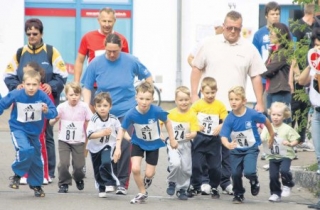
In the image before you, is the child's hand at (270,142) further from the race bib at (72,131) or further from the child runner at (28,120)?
the child runner at (28,120)

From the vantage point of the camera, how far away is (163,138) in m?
12.2

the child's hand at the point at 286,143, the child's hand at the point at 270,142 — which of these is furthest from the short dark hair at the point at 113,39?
the child's hand at the point at 286,143

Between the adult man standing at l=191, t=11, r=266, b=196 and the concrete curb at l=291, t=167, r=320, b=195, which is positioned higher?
the adult man standing at l=191, t=11, r=266, b=196

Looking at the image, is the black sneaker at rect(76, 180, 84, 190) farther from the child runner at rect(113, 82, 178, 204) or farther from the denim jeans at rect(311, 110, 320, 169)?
the denim jeans at rect(311, 110, 320, 169)

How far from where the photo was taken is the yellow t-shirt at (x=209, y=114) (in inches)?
488

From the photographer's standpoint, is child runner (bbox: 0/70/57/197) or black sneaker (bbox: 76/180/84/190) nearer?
child runner (bbox: 0/70/57/197)

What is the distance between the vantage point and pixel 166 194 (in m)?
12.6

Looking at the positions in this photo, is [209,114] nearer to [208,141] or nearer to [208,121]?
[208,121]

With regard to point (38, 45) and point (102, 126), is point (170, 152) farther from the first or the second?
point (38, 45)

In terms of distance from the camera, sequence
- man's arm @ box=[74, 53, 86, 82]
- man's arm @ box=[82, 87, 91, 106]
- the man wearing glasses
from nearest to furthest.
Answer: man's arm @ box=[82, 87, 91, 106], the man wearing glasses, man's arm @ box=[74, 53, 86, 82]

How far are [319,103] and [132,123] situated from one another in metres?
2.03

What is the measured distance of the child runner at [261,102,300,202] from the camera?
12125 millimetres

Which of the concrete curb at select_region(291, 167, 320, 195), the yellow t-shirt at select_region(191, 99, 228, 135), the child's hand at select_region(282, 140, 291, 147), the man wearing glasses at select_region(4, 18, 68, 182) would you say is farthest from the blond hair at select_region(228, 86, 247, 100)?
the man wearing glasses at select_region(4, 18, 68, 182)

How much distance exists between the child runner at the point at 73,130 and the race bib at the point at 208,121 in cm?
→ 130
